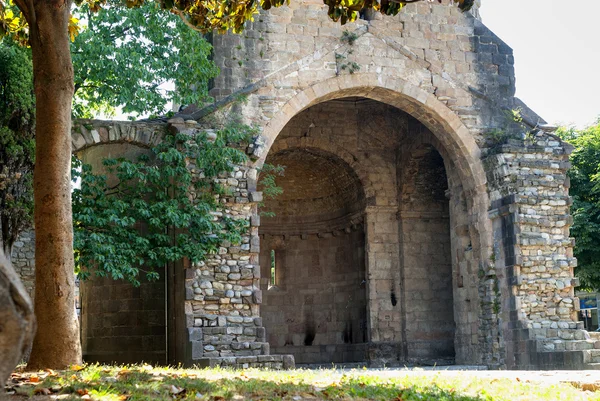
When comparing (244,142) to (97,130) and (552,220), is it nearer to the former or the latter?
(97,130)

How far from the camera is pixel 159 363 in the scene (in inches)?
689

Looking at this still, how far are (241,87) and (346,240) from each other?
7723mm

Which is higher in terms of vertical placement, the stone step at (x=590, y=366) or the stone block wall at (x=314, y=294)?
the stone block wall at (x=314, y=294)

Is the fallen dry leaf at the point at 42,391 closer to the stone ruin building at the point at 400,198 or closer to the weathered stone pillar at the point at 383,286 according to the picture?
the stone ruin building at the point at 400,198

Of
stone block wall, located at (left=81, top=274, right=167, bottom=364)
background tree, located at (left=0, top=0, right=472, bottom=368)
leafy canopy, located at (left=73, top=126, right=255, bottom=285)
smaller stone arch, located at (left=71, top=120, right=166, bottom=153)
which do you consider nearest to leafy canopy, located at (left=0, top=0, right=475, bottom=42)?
background tree, located at (left=0, top=0, right=472, bottom=368)

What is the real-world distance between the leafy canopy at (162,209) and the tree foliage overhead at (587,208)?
12.7 m

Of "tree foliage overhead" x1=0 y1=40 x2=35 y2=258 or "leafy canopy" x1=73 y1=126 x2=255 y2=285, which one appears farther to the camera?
"leafy canopy" x1=73 y1=126 x2=255 y2=285

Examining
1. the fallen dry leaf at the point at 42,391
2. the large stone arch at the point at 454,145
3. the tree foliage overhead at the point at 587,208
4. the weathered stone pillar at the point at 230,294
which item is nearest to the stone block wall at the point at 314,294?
the large stone arch at the point at 454,145

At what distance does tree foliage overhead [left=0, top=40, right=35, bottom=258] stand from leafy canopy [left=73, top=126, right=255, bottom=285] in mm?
1337

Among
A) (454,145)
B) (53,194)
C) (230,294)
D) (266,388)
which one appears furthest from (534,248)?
(53,194)

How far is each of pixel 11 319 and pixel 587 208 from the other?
24.0m

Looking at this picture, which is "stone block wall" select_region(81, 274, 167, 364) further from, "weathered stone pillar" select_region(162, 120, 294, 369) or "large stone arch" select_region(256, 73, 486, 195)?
"large stone arch" select_region(256, 73, 486, 195)

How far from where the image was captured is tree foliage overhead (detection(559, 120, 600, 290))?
2483cm

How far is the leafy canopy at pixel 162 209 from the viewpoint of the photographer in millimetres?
14953
